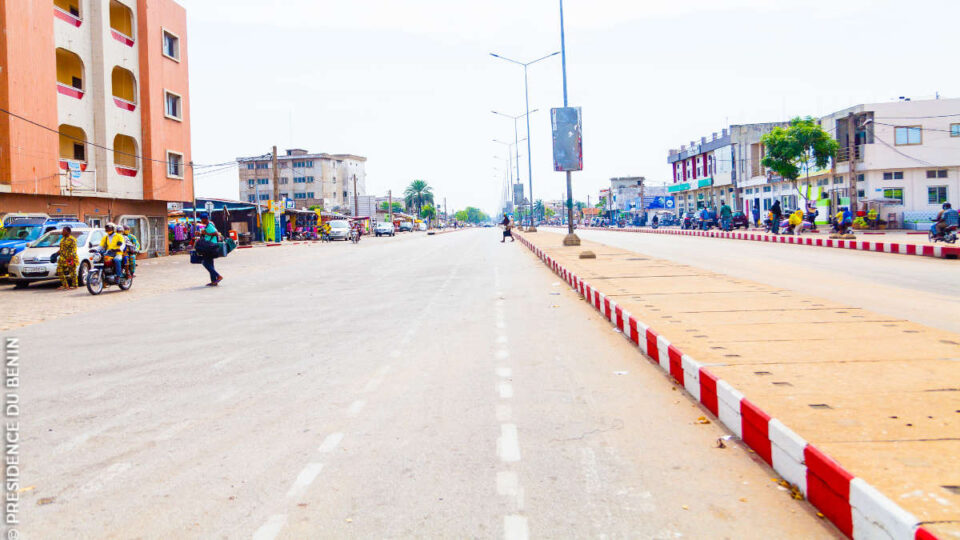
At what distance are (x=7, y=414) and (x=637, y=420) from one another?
4.96m

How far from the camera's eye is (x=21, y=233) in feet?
73.1

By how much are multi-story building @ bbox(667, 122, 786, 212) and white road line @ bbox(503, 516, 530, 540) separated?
61197 millimetres

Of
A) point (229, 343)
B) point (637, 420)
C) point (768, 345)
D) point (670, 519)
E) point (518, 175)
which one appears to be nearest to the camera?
point (670, 519)

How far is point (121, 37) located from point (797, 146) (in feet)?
122

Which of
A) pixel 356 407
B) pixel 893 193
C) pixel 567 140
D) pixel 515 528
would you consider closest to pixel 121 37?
pixel 567 140

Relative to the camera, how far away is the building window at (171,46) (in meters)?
37.2

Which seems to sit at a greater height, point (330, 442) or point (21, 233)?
point (21, 233)

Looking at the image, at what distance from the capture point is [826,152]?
146 ft

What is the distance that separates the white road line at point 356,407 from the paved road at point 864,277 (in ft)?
22.3

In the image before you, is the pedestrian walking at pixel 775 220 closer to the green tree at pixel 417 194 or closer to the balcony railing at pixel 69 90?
the balcony railing at pixel 69 90

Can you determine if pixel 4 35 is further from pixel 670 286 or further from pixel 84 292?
pixel 670 286

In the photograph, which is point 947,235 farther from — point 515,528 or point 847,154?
point 515,528

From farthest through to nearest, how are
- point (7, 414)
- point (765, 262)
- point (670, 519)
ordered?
point (765, 262)
point (7, 414)
point (670, 519)

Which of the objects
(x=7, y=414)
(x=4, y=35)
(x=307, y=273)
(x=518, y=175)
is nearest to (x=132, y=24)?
(x=4, y=35)
